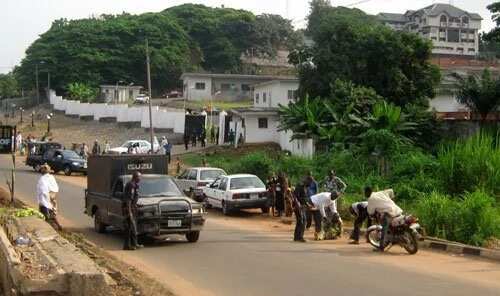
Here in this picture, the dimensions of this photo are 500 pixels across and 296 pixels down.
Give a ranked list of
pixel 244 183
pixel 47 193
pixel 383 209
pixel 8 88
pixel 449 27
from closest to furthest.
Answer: pixel 383 209, pixel 47 193, pixel 244 183, pixel 8 88, pixel 449 27

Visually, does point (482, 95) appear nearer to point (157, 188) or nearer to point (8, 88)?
point (157, 188)

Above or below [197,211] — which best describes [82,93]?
above

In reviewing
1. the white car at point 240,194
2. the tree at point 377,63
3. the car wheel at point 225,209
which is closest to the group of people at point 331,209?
the white car at point 240,194

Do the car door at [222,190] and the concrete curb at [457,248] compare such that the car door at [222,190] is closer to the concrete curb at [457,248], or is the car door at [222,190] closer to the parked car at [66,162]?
the concrete curb at [457,248]

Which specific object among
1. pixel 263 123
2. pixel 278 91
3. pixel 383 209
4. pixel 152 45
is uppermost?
pixel 152 45

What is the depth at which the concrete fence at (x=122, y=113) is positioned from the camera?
65.9 meters

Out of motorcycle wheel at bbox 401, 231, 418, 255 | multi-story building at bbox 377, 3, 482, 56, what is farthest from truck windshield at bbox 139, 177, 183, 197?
multi-story building at bbox 377, 3, 482, 56

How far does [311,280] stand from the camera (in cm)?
1223

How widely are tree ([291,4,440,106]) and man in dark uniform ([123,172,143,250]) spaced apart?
27915 mm

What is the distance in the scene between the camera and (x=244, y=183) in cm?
2553

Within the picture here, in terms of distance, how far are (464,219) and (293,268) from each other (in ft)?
18.8

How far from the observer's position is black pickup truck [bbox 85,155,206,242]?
16.8m

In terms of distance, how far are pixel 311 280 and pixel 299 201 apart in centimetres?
676

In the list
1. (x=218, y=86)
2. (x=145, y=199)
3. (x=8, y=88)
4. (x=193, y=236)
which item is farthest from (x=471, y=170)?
(x=8, y=88)
